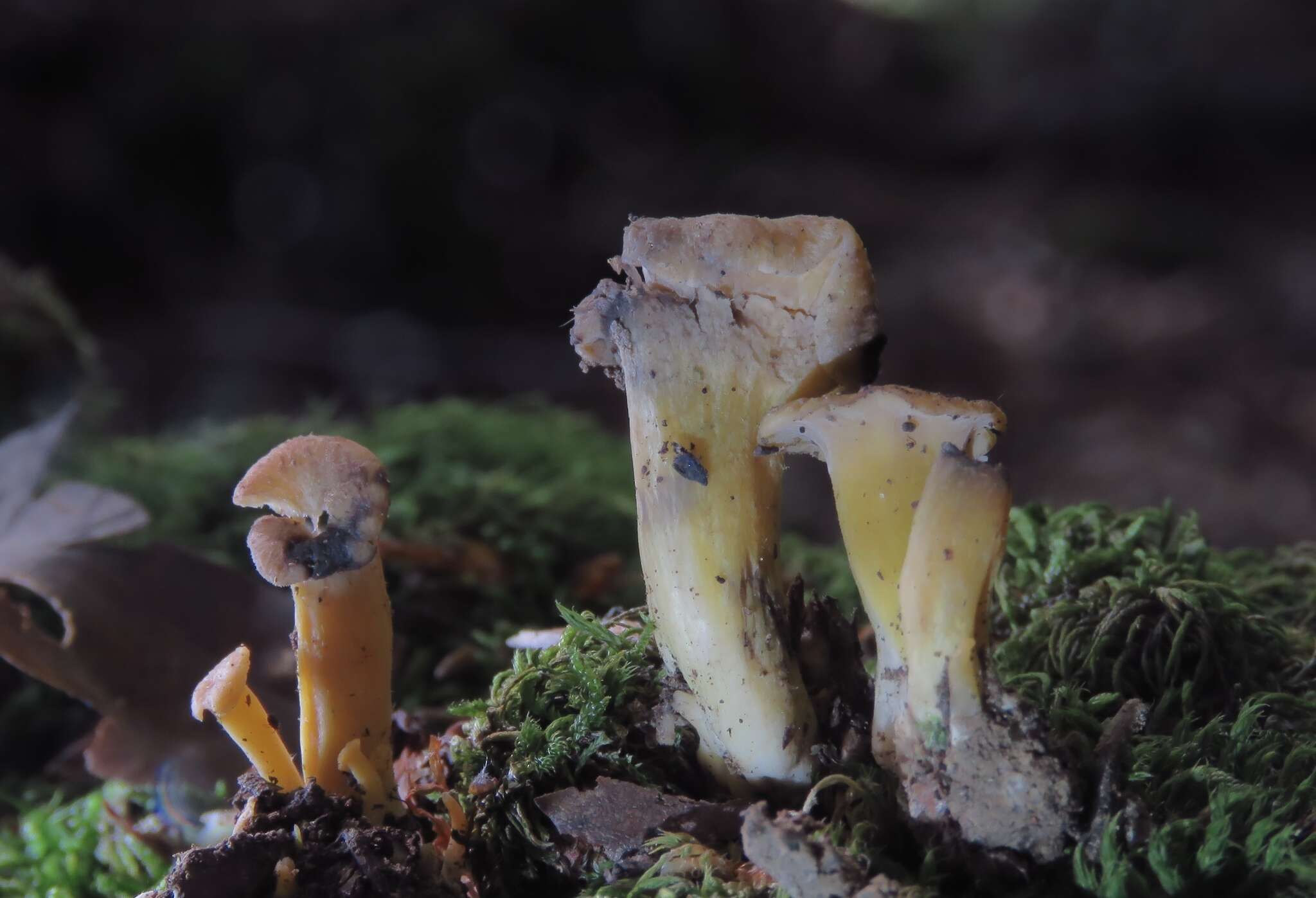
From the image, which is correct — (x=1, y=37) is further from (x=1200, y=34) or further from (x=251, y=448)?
(x=1200, y=34)

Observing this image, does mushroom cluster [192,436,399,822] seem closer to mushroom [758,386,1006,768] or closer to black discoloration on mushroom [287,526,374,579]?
black discoloration on mushroom [287,526,374,579]

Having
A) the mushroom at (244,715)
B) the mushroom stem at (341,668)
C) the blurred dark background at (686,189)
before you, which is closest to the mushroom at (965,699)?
the mushroom stem at (341,668)

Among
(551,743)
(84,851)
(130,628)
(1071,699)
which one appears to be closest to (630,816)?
(551,743)

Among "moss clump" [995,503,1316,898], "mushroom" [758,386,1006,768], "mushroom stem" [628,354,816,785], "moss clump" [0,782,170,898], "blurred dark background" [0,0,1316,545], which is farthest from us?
"blurred dark background" [0,0,1316,545]

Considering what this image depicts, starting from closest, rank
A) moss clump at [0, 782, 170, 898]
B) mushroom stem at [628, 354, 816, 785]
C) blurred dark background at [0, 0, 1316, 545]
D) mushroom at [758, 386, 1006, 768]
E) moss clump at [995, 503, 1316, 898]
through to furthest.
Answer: moss clump at [995, 503, 1316, 898] → mushroom at [758, 386, 1006, 768] → mushroom stem at [628, 354, 816, 785] → moss clump at [0, 782, 170, 898] → blurred dark background at [0, 0, 1316, 545]

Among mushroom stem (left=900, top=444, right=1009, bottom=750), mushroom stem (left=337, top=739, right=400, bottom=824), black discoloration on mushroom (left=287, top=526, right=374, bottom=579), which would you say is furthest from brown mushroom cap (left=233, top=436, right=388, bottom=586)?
mushroom stem (left=900, top=444, right=1009, bottom=750)

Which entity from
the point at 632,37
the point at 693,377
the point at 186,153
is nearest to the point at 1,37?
the point at 186,153
